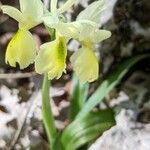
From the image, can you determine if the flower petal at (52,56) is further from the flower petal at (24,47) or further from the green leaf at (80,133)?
the green leaf at (80,133)

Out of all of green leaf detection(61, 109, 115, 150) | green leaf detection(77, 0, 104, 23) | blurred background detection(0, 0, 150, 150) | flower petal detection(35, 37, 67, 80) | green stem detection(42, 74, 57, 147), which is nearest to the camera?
flower petal detection(35, 37, 67, 80)

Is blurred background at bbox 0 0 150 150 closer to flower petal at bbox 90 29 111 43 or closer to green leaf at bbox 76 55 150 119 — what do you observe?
green leaf at bbox 76 55 150 119

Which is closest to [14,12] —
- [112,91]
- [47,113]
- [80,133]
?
[47,113]

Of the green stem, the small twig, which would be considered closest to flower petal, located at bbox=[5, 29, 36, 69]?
the green stem

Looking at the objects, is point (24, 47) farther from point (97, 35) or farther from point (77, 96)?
point (77, 96)

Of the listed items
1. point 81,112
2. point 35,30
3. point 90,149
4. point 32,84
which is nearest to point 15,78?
point 32,84
